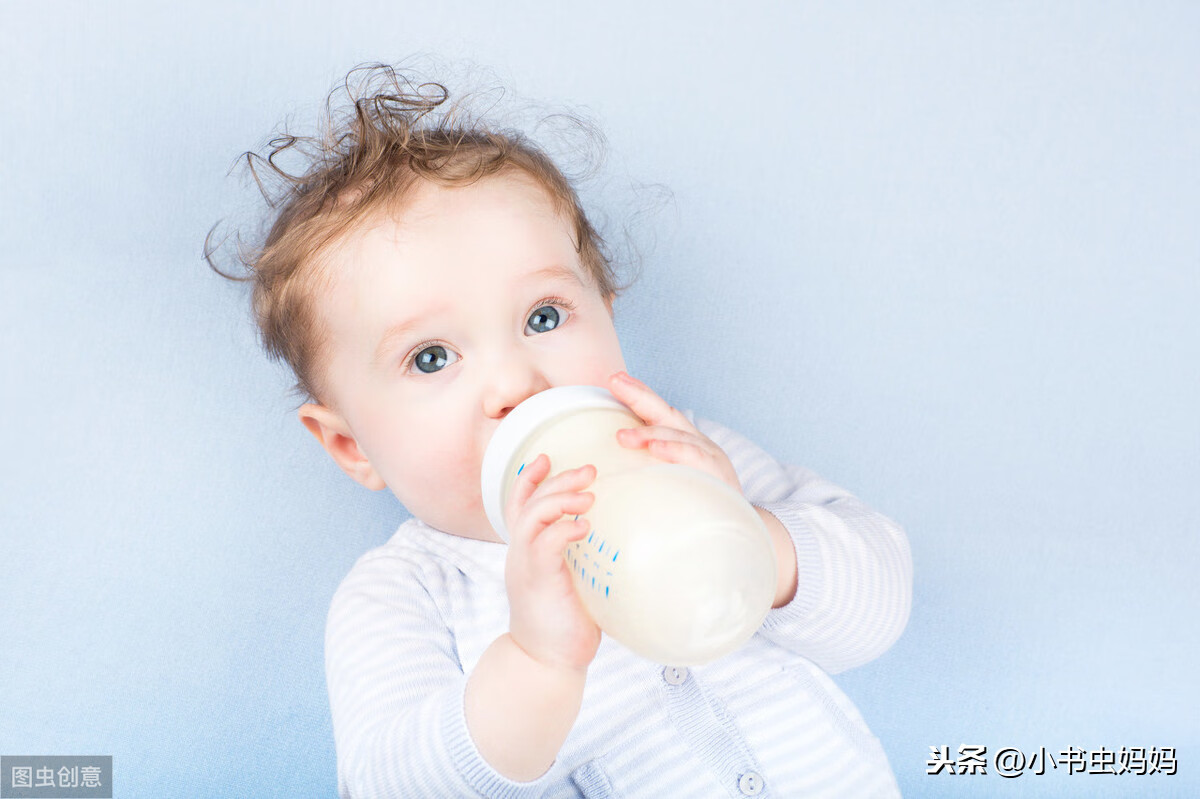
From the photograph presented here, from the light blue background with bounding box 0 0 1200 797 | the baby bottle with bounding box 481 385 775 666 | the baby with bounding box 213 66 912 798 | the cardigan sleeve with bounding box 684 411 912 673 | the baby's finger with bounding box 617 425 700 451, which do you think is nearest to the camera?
the baby bottle with bounding box 481 385 775 666

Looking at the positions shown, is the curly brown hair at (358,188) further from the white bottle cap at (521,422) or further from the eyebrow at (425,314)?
the white bottle cap at (521,422)

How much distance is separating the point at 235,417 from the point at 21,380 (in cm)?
29

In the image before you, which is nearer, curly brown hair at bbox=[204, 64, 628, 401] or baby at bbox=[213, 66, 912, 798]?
baby at bbox=[213, 66, 912, 798]

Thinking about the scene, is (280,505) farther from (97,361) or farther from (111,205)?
(111,205)

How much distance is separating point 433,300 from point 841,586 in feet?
1.62

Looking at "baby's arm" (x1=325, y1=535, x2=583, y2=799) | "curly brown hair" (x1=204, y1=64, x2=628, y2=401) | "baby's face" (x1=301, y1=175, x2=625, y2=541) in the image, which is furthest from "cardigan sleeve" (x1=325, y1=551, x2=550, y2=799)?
"curly brown hair" (x1=204, y1=64, x2=628, y2=401)

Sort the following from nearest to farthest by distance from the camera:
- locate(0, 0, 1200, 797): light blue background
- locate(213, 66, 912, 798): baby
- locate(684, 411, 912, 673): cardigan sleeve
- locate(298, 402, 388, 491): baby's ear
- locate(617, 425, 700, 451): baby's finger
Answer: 1. locate(617, 425, 700, 451): baby's finger
2. locate(213, 66, 912, 798): baby
3. locate(684, 411, 912, 673): cardigan sleeve
4. locate(298, 402, 388, 491): baby's ear
5. locate(0, 0, 1200, 797): light blue background

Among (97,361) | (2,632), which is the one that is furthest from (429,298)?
(2,632)

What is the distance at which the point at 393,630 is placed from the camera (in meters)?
1.07

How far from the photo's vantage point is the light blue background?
1377mm

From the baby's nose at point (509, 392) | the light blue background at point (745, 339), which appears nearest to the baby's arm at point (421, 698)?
the baby's nose at point (509, 392)

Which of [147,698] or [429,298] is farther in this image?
[147,698]

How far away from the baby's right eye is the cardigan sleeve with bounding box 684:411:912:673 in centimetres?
37

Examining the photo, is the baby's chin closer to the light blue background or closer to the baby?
the baby
